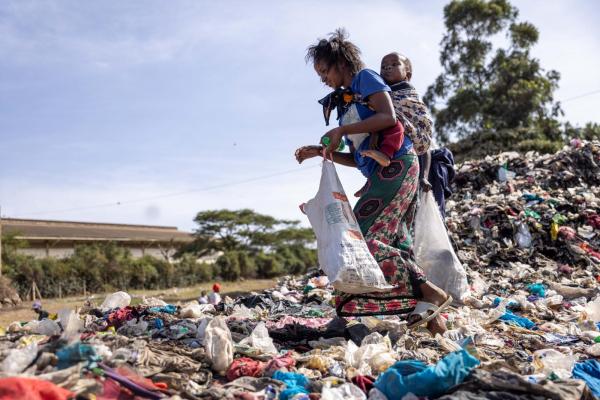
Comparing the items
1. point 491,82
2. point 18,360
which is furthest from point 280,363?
point 491,82

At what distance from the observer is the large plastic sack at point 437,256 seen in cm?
305

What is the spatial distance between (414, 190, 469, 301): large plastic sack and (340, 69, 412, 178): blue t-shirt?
0.57 m

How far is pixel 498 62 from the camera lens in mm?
20281

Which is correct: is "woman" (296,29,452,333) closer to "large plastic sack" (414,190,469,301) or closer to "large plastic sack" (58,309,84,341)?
"large plastic sack" (414,190,469,301)

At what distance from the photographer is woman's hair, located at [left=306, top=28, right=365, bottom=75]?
8.93 feet

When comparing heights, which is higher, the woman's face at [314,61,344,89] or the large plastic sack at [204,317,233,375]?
the woman's face at [314,61,344,89]

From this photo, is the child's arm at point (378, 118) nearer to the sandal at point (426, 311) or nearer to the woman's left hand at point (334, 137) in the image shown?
the woman's left hand at point (334, 137)

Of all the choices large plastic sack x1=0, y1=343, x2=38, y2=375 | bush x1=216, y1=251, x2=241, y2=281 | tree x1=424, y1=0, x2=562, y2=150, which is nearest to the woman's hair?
large plastic sack x1=0, y1=343, x2=38, y2=375

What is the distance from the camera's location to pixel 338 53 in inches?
107

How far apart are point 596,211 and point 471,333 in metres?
5.26

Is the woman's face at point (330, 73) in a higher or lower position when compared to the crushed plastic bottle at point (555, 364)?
higher

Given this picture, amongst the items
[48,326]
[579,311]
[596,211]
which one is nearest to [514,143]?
[596,211]

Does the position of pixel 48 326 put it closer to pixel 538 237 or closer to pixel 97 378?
pixel 97 378

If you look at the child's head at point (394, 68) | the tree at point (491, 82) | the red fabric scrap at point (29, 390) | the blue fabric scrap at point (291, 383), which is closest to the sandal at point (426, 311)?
the blue fabric scrap at point (291, 383)
